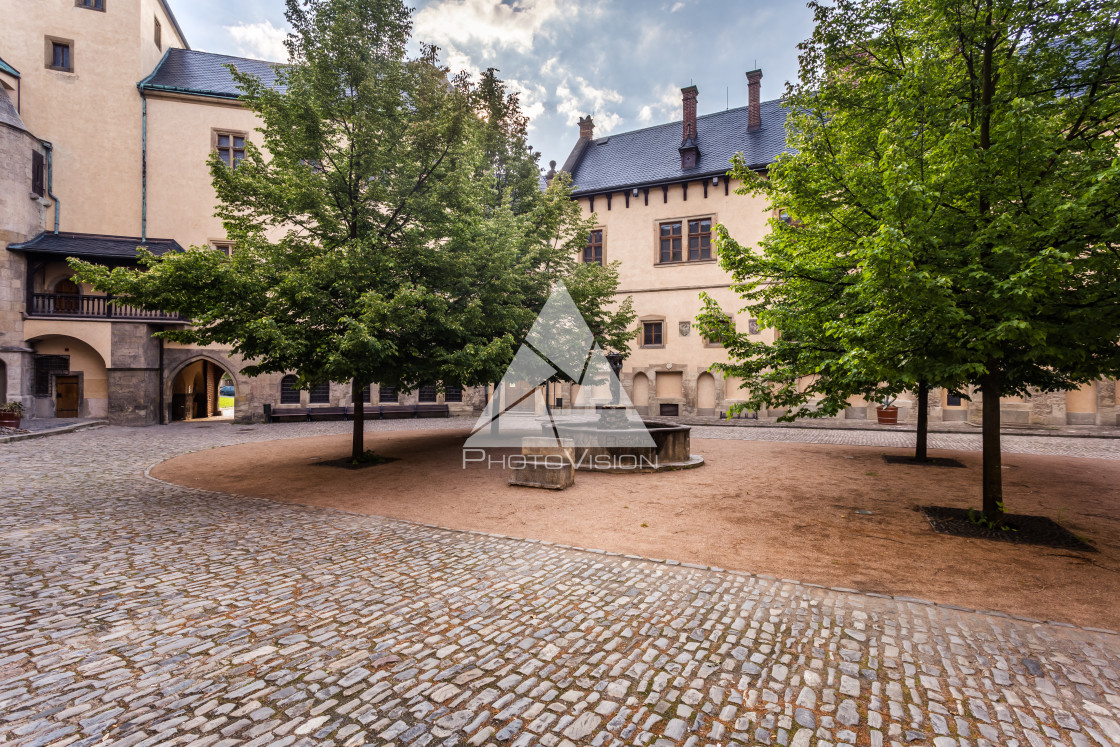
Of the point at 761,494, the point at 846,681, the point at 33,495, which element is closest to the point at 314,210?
the point at 33,495

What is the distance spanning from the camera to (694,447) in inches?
607

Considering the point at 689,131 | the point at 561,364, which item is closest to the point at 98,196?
the point at 561,364

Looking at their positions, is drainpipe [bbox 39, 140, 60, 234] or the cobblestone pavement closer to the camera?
the cobblestone pavement

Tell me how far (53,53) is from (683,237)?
3126 cm

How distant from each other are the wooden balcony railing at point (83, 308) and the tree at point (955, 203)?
83.9ft

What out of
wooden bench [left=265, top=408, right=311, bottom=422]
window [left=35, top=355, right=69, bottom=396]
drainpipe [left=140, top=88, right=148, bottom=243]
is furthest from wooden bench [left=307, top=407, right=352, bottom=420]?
drainpipe [left=140, top=88, right=148, bottom=243]

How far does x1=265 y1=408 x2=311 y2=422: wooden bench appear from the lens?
23844 millimetres

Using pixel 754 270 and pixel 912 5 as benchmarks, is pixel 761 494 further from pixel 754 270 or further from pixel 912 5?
pixel 912 5

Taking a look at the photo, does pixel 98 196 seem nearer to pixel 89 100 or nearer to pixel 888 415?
pixel 89 100

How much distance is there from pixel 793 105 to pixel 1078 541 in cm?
740

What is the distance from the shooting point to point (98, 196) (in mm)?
23016

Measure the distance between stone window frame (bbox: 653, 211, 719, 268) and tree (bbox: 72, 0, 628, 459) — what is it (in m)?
16.0

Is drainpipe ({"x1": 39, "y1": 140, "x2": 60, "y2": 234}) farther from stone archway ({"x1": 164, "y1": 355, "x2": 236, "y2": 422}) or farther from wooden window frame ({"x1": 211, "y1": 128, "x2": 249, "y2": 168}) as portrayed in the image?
stone archway ({"x1": 164, "y1": 355, "x2": 236, "y2": 422})
